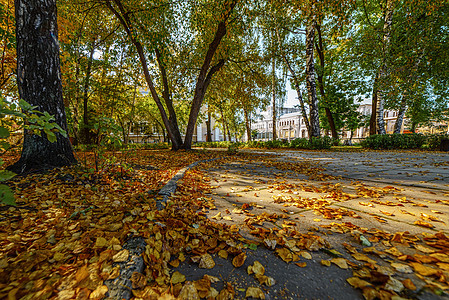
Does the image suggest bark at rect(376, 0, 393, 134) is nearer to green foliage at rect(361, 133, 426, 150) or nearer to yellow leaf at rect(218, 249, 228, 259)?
green foliage at rect(361, 133, 426, 150)

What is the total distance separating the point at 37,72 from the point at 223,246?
4.11 m

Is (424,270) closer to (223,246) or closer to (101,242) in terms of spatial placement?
(223,246)

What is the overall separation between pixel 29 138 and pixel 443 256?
499cm

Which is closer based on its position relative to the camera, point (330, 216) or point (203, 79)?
point (330, 216)

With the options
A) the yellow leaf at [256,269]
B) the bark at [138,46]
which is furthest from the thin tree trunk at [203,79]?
the yellow leaf at [256,269]

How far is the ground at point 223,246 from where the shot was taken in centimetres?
95

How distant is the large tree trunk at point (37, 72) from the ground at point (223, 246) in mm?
990

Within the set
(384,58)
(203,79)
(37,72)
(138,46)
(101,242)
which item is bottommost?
(101,242)

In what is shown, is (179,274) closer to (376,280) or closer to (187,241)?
(187,241)

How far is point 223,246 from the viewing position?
1338 mm

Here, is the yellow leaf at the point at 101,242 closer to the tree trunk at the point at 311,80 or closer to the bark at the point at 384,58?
the tree trunk at the point at 311,80

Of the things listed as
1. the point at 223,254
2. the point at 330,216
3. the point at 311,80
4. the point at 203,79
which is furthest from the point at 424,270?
the point at 311,80

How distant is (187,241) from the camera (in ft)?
4.58

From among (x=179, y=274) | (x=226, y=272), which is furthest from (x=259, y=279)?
(x=179, y=274)
